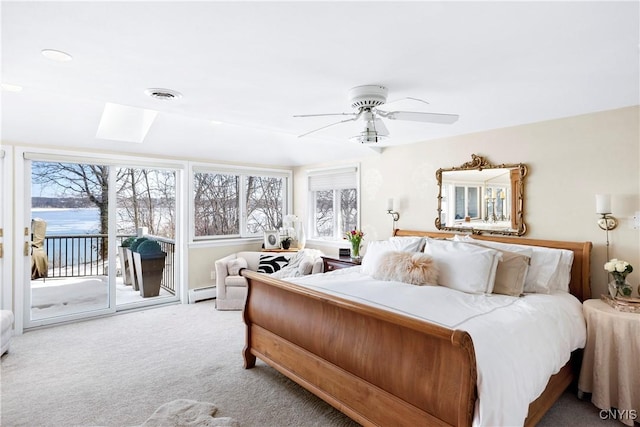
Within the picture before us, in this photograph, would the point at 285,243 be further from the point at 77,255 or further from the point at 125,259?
the point at 77,255

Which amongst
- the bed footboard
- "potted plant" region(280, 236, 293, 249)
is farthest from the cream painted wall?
"potted plant" region(280, 236, 293, 249)

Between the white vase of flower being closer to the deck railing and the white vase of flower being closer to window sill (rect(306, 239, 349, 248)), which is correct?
window sill (rect(306, 239, 349, 248))

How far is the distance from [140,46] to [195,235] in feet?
12.3

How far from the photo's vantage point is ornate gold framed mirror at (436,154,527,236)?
133 inches

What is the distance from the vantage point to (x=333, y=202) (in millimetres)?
5531

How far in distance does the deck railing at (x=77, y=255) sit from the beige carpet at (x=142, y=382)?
2.58 feet

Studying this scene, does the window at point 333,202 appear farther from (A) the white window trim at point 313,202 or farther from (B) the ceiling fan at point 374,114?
(B) the ceiling fan at point 374,114

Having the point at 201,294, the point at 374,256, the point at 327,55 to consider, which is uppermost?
the point at 327,55

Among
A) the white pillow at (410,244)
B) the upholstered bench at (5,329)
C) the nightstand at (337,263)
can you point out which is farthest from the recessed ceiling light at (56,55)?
the nightstand at (337,263)

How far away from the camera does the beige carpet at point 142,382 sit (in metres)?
2.31

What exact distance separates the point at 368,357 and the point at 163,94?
231cm

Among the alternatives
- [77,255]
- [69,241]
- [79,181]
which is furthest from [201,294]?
[79,181]

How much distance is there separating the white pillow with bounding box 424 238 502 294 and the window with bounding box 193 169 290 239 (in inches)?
140

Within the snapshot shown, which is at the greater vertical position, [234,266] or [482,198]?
[482,198]
